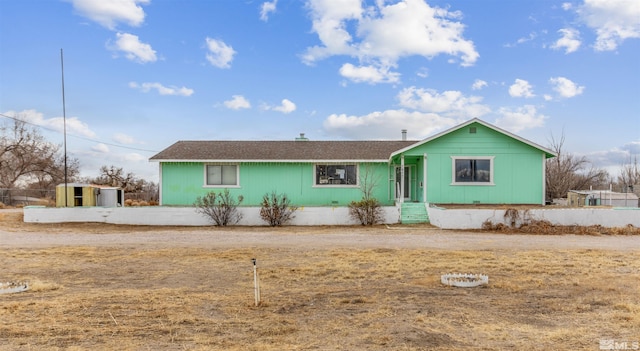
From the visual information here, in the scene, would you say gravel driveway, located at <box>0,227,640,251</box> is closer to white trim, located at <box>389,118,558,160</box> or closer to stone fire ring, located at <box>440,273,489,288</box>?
stone fire ring, located at <box>440,273,489,288</box>

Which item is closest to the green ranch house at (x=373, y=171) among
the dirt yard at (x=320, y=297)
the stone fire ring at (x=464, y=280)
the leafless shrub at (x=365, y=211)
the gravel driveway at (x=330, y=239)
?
the leafless shrub at (x=365, y=211)

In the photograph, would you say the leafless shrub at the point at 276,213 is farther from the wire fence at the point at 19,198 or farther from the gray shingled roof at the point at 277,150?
the wire fence at the point at 19,198

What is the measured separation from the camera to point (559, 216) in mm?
15305

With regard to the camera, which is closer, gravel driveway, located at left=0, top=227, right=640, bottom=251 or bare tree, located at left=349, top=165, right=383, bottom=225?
gravel driveway, located at left=0, top=227, right=640, bottom=251

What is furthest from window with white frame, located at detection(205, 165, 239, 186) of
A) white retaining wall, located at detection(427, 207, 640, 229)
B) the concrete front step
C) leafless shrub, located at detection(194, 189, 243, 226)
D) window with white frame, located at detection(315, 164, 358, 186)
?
white retaining wall, located at detection(427, 207, 640, 229)

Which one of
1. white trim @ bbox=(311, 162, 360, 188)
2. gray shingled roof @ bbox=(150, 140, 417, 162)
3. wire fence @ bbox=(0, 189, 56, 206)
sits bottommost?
wire fence @ bbox=(0, 189, 56, 206)

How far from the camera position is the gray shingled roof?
20.1 meters

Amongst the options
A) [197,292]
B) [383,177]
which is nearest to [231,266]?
[197,292]

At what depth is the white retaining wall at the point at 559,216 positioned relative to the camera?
50.2ft

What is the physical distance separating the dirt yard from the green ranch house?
22.4 ft

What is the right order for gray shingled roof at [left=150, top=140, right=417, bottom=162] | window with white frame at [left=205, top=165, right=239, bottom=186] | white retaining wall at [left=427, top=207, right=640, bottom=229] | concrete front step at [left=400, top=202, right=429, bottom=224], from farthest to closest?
window with white frame at [left=205, top=165, right=239, bottom=186]
gray shingled roof at [left=150, top=140, right=417, bottom=162]
concrete front step at [left=400, top=202, right=429, bottom=224]
white retaining wall at [left=427, top=207, right=640, bottom=229]

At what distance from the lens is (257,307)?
5.70 metres

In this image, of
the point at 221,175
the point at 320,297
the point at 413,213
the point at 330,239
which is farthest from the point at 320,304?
the point at 221,175

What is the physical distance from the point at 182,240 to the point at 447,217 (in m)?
9.06
